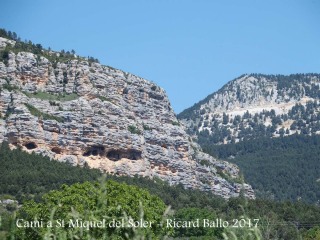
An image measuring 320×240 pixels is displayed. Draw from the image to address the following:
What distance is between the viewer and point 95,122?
360 ft

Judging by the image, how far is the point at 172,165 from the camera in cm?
11850

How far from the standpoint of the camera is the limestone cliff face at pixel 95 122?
337ft

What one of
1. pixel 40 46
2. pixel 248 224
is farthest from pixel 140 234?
pixel 40 46

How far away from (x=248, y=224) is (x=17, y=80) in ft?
347

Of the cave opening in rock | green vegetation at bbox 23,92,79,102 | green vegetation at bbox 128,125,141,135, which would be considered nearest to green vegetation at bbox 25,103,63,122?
green vegetation at bbox 23,92,79,102

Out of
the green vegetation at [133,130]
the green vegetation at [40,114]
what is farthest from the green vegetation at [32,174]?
the green vegetation at [133,130]

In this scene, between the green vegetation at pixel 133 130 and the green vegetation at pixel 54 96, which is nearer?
the green vegetation at pixel 54 96

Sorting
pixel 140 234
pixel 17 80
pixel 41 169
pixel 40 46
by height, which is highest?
pixel 40 46

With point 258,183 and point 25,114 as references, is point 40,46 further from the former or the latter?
point 258,183

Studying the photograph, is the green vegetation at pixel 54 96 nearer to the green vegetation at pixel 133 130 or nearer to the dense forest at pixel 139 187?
→ the green vegetation at pixel 133 130

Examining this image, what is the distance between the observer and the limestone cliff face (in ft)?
337

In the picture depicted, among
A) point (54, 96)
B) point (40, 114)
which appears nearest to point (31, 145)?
point (40, 114)

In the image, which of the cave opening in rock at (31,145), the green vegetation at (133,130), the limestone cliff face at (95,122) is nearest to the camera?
the cave opening in rock at (31,145)

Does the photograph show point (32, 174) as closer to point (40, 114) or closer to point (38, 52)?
point (40, 114)
